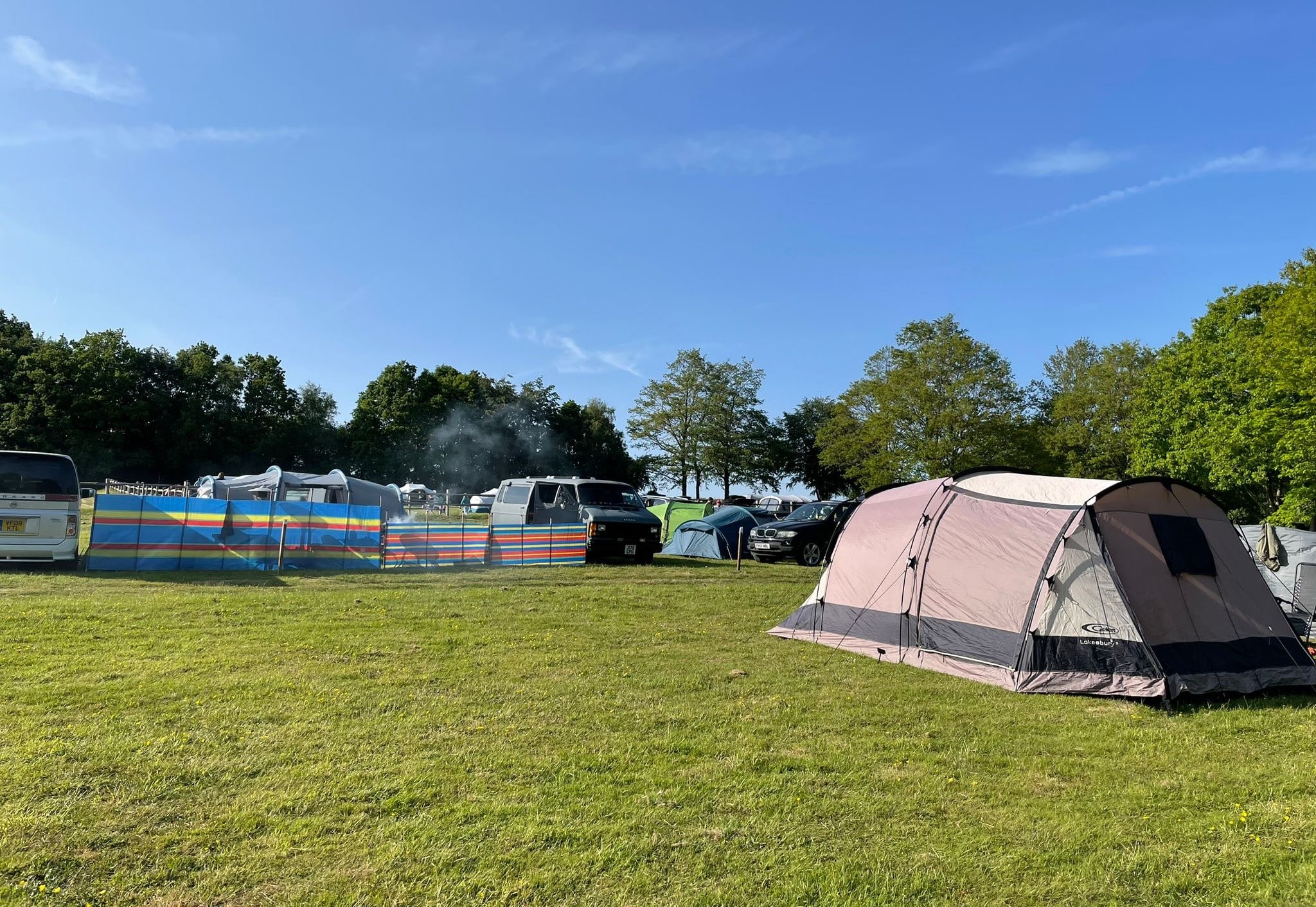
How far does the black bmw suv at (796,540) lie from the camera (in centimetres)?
2105

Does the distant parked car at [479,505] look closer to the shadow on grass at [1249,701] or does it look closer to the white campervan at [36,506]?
the white campervan at [36,506]

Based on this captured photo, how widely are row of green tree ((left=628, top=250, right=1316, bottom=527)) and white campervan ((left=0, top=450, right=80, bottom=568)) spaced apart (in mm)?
29798

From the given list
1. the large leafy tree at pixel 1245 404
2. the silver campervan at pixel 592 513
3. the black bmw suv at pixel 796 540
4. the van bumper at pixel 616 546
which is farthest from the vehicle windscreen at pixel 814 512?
the large leafy tree at pixel 1245 404

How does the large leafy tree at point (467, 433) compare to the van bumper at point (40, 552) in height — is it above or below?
above

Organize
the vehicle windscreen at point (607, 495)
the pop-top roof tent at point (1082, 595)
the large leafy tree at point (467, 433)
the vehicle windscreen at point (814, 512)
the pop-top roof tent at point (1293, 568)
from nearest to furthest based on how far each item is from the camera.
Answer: the pop-top roof tent at point (1082, 595), the pop-top roof tent at point (1293, 568), the vehicle windscreen at point (607, 495), the vehicle windscreen at point (814, 512), the large leafy tree at point (467, 433)

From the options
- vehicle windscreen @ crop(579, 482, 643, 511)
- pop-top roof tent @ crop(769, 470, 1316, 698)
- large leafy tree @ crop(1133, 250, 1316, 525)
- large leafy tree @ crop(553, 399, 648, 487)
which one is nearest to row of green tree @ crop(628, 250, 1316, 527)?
large leafy tree @ crop(1133, 250, 1316, 525)

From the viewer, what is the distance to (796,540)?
68.9 feet

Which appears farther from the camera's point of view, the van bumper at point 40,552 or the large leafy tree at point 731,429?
the large leafy tree at point 731,429

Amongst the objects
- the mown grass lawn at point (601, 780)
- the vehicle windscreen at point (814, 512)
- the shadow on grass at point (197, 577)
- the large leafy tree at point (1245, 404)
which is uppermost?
the large leafy tree at point (1245, 404)

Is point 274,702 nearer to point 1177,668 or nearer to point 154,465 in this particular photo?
point 1177,668

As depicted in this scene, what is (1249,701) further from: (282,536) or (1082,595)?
(282,536)

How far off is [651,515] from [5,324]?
62.6 metres

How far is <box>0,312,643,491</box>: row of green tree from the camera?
179 feet

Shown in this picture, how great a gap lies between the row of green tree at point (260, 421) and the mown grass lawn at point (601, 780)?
186ft
